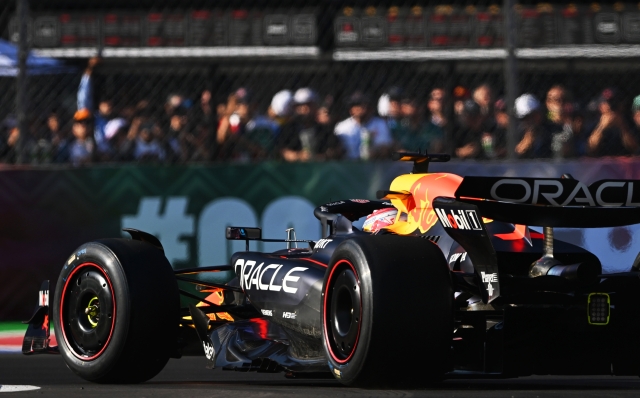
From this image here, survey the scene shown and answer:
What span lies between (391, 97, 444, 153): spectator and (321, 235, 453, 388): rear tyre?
15.0 ft

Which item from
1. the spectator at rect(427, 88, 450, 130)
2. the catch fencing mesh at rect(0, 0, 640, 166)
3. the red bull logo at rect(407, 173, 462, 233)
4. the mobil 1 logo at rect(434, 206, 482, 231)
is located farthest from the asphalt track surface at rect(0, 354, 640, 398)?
the spectator at rect(427, 88, 450, 130)

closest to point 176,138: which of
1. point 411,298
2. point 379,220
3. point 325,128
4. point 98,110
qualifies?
point 98,110

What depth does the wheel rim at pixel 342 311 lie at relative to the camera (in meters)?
5.03

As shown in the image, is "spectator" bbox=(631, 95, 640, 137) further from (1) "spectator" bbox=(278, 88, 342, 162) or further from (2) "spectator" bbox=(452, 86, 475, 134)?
(1) "spectator" bbox=(278, 88, 342, 162)

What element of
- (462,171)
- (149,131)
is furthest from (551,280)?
(149,131)

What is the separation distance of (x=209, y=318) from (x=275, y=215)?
10.3ft

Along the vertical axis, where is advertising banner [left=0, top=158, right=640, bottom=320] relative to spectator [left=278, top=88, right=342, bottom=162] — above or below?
below

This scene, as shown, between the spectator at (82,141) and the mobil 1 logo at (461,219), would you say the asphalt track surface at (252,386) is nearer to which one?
the mobil 1 logo at (461,219)

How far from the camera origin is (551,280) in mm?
5078

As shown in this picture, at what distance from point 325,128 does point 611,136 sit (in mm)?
2243

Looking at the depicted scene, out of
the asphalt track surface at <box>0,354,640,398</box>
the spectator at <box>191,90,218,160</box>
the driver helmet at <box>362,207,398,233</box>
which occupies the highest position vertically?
the spectator at <box>191,90,218,160</box>

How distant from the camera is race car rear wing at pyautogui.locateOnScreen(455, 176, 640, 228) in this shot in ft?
16.4

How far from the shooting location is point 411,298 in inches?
189

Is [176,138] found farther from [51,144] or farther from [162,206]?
[51,144]
